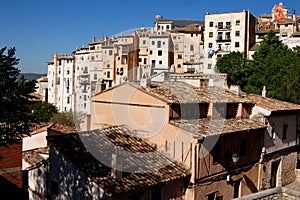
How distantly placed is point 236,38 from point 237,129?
51235mm

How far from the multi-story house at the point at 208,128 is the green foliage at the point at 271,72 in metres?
4.78

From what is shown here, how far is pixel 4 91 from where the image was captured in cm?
1030

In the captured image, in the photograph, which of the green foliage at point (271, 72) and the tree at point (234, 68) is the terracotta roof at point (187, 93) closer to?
the green foliage at point (271, 72)

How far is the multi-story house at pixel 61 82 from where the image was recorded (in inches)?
3285

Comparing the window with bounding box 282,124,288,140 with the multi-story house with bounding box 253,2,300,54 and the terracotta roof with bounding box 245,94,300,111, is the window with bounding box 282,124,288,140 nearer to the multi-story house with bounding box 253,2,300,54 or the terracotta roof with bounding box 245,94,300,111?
the terracotta roof with bounding box 245,94,300,111

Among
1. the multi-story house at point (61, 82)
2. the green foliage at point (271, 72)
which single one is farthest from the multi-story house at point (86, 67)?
the green foliage at point (271, 72)

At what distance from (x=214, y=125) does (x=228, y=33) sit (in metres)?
52.3

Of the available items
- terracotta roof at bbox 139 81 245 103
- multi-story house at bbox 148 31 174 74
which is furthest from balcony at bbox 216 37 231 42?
terracotta roof at bbox 139 81 245 103

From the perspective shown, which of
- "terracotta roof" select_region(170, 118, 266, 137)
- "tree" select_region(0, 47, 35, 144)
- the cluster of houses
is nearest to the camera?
"tree" select_region(0, 47, 35, 144)

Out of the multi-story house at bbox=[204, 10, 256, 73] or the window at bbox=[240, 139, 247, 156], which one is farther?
the multi-story house at bbox=[204, 10, 256, 73]

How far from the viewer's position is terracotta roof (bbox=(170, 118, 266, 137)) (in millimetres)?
13516

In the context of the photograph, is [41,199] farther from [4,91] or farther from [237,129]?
[237,129]

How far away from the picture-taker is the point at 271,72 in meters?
33.1

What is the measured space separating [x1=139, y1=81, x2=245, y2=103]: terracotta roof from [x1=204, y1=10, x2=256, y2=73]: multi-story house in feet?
146
